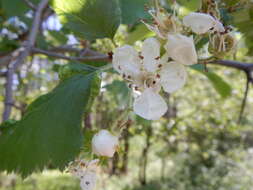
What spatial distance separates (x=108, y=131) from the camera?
0.45 meters

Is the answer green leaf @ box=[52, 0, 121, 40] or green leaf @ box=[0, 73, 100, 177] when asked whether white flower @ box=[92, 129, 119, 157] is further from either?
green leaf @ box=[52, 0, 121, 40]

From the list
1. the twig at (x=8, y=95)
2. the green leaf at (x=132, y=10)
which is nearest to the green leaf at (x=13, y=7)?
the twig at (x=8, y=95)

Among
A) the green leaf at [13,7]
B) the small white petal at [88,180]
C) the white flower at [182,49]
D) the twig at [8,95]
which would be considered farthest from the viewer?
the green leaf at [13,7]

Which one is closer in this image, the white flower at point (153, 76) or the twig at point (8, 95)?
the white flower at point (153, 76)

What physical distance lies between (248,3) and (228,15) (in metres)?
0.05

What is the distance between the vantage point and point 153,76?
0.43 metres

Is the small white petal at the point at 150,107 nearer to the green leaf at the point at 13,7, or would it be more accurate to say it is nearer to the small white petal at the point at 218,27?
the small white petal at the point at 218,27

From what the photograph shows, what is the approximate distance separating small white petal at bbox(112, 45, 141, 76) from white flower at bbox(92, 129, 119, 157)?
10 cm

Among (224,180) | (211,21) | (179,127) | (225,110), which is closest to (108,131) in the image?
(211,21)

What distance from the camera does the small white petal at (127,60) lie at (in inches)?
16.8

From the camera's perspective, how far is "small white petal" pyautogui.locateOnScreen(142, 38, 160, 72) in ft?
1.32

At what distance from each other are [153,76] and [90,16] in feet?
0.61

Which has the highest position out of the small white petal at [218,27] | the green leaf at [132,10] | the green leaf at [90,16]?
the green leaf at [132,10]

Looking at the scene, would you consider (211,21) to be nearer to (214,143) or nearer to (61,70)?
(61,70)
